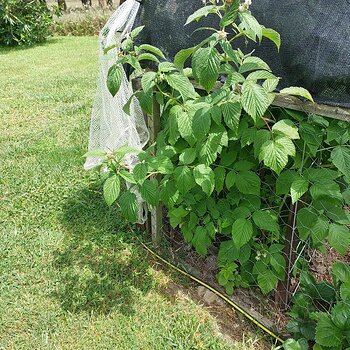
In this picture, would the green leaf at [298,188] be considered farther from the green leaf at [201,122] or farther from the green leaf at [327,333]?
the green leaf at [327,333]

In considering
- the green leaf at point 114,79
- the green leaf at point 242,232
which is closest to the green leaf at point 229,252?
the green leaf at point 242,232

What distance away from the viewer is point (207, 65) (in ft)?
4.32

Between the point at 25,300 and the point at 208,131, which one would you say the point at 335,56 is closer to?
the point at 208,131

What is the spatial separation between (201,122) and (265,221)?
0.53m

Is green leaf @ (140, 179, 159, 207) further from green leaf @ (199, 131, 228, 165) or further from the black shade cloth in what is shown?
the black shade cloth

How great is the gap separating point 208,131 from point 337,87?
0.48m

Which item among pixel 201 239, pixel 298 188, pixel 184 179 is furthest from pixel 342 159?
pixel 201 239

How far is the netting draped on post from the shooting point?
192 centimetres

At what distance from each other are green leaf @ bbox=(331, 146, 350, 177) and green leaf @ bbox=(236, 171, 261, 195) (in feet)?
1.17

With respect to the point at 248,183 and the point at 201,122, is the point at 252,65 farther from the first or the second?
the point at 248,183

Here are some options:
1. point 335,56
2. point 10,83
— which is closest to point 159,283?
point 335,56

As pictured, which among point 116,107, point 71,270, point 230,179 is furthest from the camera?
point 71,270

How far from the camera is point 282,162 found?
1410 millimetres

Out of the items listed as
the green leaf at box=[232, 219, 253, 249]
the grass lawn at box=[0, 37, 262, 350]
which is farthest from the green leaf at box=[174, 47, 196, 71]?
the grass lawn at box=[0, 37, 262, 350]
